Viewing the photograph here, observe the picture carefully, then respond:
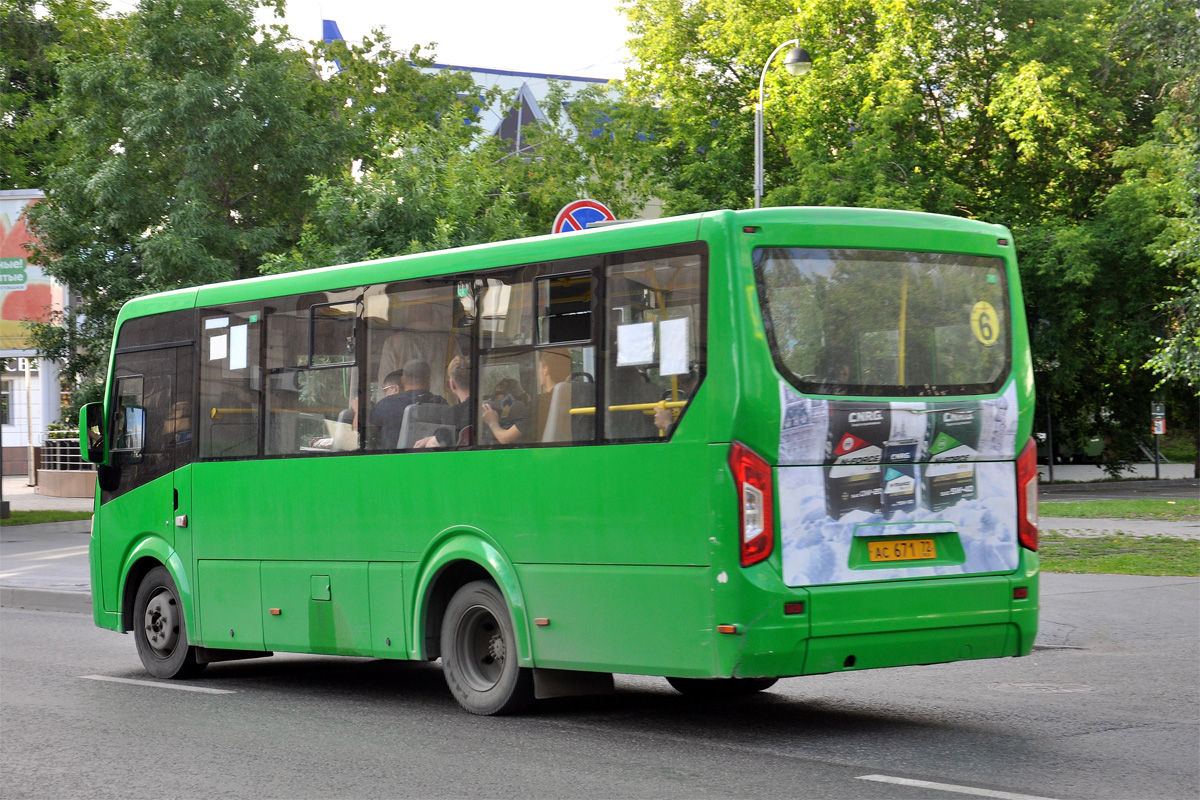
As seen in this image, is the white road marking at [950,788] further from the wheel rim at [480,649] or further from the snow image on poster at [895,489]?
the wheel rim at [480,649]

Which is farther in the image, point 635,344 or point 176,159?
point 176,159

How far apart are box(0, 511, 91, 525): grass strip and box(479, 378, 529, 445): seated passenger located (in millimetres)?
24102

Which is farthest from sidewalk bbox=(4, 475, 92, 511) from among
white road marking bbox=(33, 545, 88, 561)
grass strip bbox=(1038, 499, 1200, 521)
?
grass strip bbox=(1038, 499, 1200, 521)

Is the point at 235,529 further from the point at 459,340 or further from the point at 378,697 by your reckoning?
the point at 459,340

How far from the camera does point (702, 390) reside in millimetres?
7316

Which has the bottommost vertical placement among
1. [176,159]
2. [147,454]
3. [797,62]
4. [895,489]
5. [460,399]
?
[895,489]

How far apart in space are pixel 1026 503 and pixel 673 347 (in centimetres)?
221

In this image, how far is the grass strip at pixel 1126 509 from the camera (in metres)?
26.7

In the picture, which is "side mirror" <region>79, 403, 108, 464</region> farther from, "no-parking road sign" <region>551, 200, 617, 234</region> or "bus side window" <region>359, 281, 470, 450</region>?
"no-parking road sign" <region>551, 200, 617, 234</region>

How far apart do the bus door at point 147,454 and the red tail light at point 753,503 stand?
5.30 m

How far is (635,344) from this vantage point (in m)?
7.75

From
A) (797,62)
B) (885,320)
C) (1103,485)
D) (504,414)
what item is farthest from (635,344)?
(1103,485)

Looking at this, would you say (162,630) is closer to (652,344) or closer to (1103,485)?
(652,344)

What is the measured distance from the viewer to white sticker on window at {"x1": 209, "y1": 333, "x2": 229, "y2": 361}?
10.8 metres
